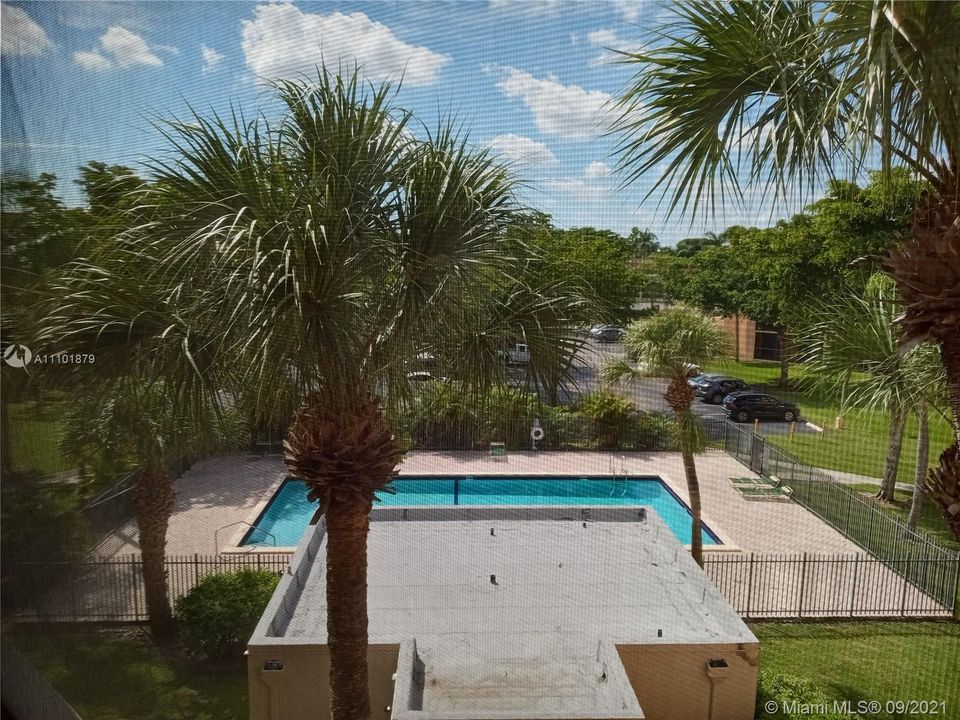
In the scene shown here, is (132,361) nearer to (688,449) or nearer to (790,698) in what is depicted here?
(688,449)

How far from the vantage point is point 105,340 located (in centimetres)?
126

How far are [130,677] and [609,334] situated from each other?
5.01 feet

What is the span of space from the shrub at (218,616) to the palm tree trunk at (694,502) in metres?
1.31

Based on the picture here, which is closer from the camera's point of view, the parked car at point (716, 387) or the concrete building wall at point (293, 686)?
the parked car at point (716, 387)

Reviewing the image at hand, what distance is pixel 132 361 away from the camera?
1252 mm

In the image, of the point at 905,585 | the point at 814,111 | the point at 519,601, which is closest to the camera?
the point at 814,111

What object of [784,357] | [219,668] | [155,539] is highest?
[784,357]

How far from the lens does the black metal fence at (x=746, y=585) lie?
4.61ft

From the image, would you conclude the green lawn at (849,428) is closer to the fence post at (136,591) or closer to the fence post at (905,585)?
the fence post at (905,585)

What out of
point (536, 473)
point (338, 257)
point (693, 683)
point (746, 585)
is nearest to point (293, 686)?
point (536, 473)

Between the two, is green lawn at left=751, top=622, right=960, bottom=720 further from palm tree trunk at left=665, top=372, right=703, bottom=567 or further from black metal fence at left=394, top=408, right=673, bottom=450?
black metal fence at left=394, top=408, right=673, bottom=450

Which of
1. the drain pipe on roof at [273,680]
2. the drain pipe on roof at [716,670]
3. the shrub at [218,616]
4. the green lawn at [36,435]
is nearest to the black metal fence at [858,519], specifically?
the drain pipe on roof at [716,670]

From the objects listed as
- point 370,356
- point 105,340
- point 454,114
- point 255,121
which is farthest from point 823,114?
point 105,340

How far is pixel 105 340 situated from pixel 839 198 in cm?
147
